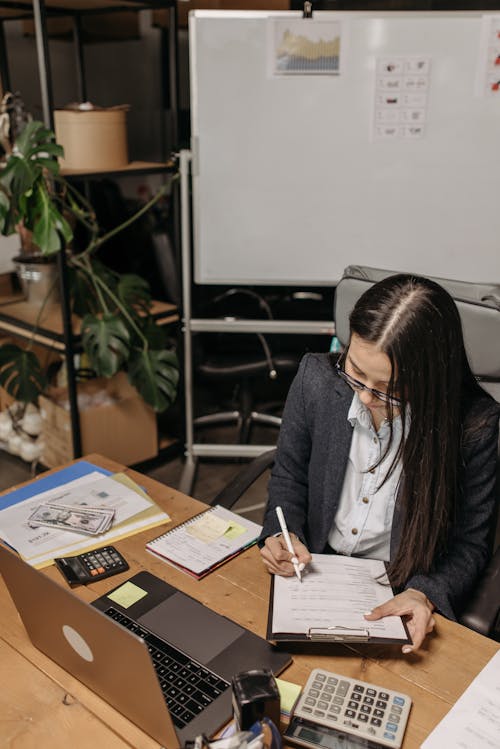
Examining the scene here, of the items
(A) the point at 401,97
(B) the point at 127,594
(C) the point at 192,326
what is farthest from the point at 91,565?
(A) the point at 401,97

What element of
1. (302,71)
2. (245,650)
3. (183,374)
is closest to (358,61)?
(302,71)

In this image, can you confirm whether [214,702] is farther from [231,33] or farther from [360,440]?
[231,33]

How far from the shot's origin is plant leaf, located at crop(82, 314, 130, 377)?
8.47 feet

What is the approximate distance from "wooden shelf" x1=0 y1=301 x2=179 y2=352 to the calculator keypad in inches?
75.4

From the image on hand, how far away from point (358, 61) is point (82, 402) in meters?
1.66

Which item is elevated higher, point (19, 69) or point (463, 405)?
point (19, 69)

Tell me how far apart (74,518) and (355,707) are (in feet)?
2.27

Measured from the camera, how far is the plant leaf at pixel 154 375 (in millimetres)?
2760

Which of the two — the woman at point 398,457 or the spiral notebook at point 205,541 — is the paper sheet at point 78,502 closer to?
the spiral notebook at point 205,541

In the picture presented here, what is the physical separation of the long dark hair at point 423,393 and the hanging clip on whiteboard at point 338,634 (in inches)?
10.5

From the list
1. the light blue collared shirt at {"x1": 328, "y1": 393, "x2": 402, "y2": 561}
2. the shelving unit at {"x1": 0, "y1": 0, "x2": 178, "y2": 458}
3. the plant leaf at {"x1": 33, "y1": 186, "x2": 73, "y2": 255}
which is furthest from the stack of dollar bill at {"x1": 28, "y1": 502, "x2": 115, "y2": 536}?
the shelving unit at {"x1": 0, "y1": 0, "x2": 178, "y2": 458}

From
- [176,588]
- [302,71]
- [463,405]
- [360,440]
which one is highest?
[302,71]

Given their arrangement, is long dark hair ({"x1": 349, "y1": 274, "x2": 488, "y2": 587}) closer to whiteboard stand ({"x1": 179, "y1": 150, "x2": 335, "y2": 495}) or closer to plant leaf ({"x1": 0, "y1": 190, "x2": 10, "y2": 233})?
whiteboard stand ({"x1": 179, "y1": 150, "x2": 335, "y2": 495})

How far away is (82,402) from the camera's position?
2854 mm
